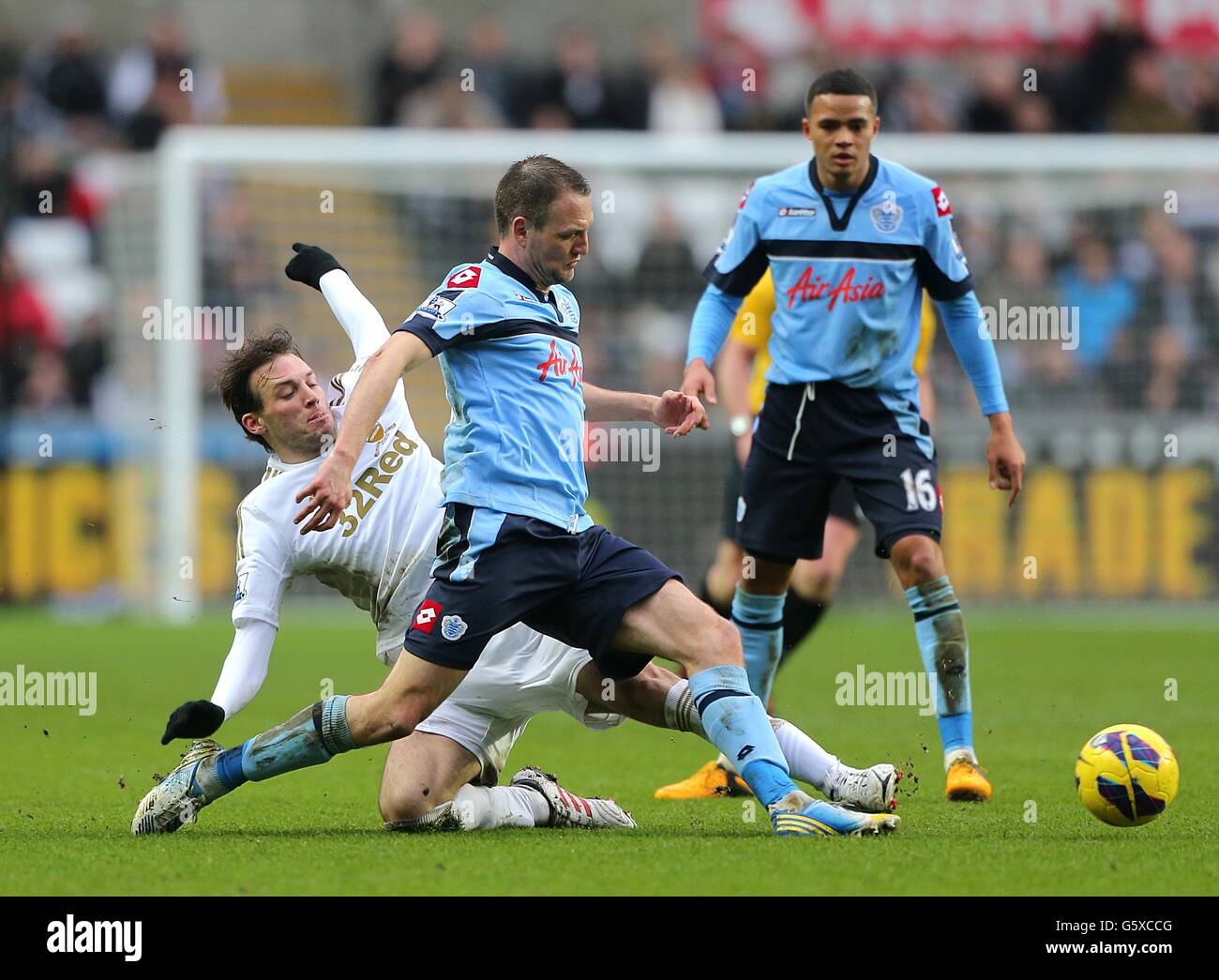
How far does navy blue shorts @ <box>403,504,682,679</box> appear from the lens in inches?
Result: 211

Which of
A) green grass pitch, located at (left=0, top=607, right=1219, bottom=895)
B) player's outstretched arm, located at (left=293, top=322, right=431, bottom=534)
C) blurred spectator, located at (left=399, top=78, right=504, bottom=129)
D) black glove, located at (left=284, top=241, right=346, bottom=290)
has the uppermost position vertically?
blurred spectator, located at (left=399, top=78, right=504, bottom=129)

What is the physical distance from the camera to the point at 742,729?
213 inches

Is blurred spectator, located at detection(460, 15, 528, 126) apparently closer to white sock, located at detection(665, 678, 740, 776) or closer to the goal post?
the goal post

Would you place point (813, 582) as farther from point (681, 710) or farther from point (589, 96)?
point (589, 96)

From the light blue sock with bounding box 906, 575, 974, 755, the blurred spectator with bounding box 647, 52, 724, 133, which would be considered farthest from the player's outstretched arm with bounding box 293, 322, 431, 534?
the blurred spectator with bounding box 647, 52, 724, 133

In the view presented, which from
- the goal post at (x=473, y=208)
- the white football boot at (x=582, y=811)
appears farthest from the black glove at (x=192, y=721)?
the goal post at (x=473, y=208)

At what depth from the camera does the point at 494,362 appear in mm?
5492

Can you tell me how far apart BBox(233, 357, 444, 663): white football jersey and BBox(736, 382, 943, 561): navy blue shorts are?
1286 mm

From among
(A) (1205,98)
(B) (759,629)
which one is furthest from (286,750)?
(A) (1205,98)

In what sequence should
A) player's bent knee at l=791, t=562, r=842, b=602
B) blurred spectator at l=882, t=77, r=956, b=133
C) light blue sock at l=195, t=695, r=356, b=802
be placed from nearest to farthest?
light blue sock at l=195, t=695, r=356, b=802
player's bent knee at l=791, t=562, r=842, b=602
blurred spectator at l=882, t=77, r=956, b=133

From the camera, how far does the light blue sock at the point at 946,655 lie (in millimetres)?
6602

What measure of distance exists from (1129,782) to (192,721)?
2683 mm
